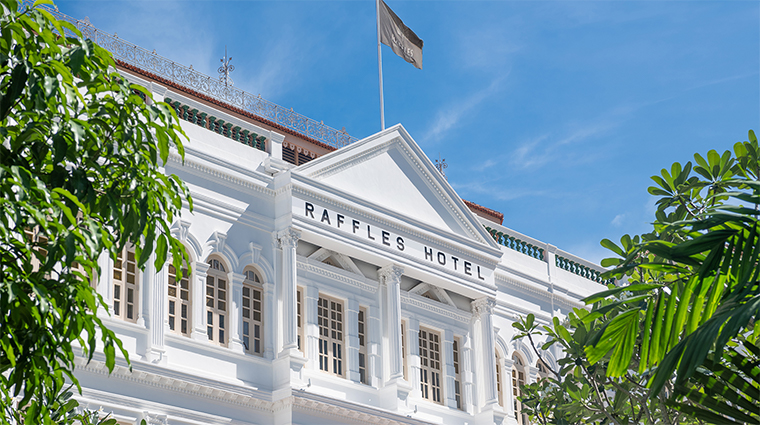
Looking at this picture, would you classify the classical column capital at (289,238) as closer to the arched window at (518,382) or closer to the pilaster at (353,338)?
the pilaster at (353,338)

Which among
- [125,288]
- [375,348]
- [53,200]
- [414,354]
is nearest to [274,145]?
[375,348]

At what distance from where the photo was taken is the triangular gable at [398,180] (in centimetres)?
2162

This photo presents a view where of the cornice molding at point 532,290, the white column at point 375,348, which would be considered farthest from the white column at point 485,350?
the white column at point 375,348

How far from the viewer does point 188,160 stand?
1908cm

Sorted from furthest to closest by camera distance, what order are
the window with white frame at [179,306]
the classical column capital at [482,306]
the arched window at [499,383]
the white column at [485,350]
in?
1. the arched window at [499,383]
2. the classical column capital at [482,306]
3. the white column at [485,350]
4. the window with white frame at [179,306]

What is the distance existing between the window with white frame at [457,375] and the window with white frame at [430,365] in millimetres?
471

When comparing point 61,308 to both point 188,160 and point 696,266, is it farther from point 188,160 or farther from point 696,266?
point 188,160

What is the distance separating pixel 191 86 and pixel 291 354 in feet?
34.2

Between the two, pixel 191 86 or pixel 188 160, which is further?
pixel 191 86

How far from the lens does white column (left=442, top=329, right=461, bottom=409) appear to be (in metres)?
22.6

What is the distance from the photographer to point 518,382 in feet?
81.9

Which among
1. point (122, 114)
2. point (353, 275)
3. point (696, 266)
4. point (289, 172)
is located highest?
point (289, 172)

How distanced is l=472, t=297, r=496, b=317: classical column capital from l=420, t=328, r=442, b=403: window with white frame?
1169 mm

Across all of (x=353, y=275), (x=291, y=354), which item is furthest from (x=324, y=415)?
(x=353, y=275)
